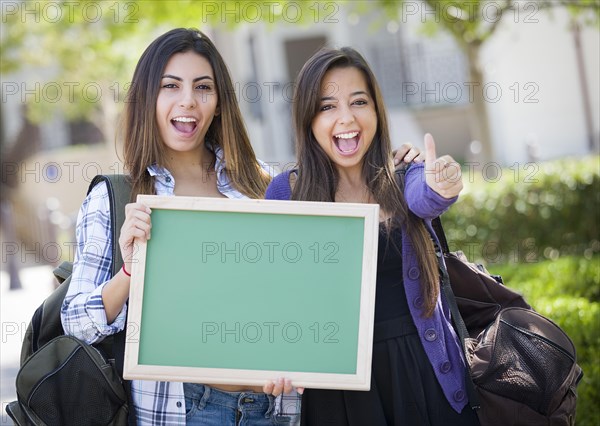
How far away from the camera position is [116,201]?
3207 millimetres

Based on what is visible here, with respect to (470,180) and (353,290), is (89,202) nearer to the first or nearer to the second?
(353,290)

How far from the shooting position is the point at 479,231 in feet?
29.2

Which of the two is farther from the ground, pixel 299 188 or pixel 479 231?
pixel 479 231

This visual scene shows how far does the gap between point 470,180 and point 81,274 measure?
7.19 meters

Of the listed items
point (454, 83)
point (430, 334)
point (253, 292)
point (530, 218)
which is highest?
point (454, 83)

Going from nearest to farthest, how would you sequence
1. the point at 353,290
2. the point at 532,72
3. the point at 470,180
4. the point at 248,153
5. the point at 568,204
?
1. the point at 353,290
2. the point at 248,153
3. the point at 568,204
4. the point at 470,180
5. the point at 532,72

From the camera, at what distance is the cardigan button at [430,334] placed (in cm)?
298

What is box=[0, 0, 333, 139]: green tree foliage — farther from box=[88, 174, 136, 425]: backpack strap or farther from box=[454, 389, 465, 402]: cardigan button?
box=[454, 389, 465, 402]: cardigan button

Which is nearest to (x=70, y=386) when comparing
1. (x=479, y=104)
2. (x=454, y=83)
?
(x=479, y=104)

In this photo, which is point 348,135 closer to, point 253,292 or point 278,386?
point 253,292

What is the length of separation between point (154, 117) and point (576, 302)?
124 inches

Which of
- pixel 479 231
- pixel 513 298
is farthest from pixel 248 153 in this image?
pixel 479 231

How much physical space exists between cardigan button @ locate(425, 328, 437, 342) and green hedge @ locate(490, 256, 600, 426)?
2.02 metres

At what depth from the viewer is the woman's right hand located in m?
2.90
